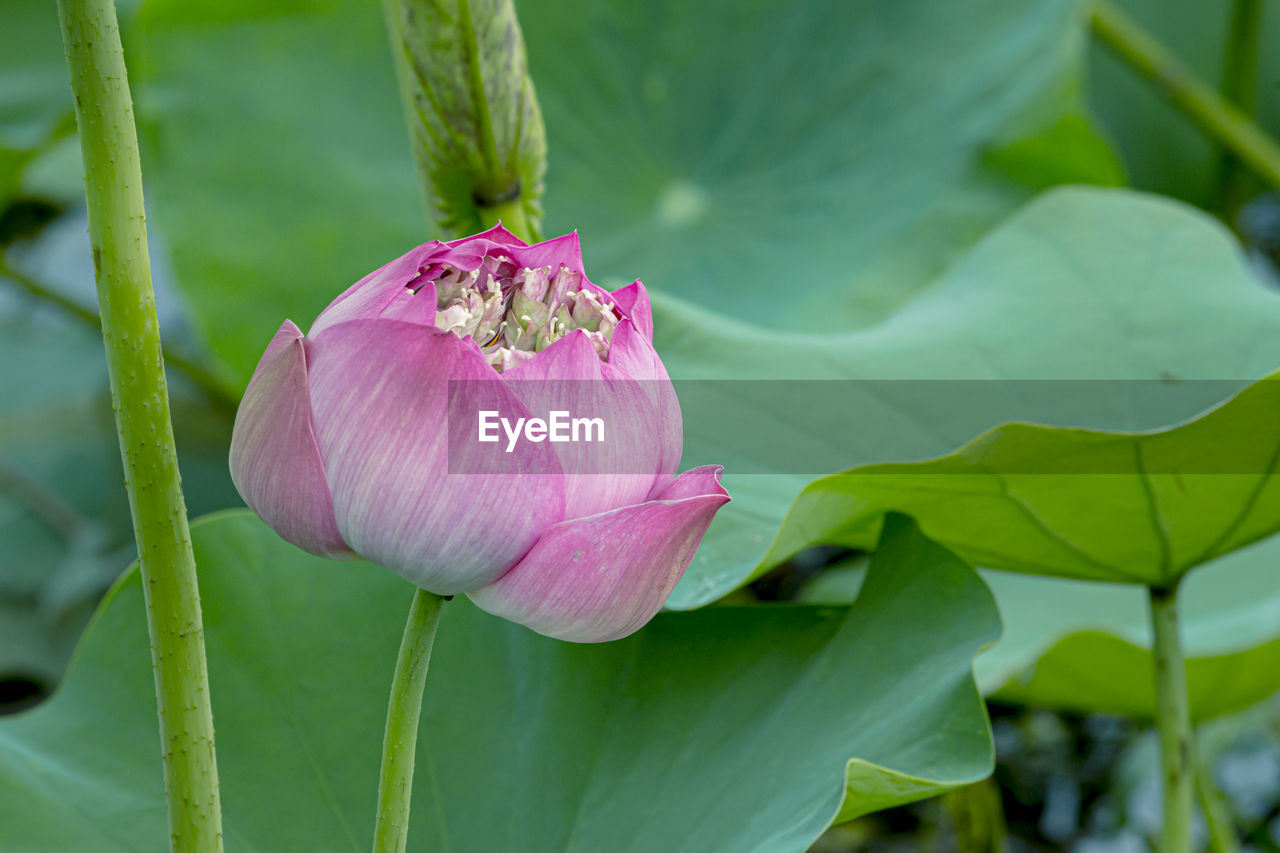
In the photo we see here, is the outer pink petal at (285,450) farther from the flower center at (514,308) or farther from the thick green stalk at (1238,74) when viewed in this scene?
the thick green stalk at (1238,74)

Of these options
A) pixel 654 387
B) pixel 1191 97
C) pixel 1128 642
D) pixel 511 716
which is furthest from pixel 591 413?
pixel 1191 97

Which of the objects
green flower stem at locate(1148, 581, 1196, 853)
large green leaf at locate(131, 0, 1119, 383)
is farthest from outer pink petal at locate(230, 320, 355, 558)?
large green leaf at locate(131, 0, 1119, 383)

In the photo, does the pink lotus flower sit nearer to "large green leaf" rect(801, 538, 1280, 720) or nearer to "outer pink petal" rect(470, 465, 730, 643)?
"outer pink petal" rect(470, 465, 730, 643)

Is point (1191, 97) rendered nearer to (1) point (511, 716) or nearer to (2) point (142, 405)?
(1) point (511, 716)

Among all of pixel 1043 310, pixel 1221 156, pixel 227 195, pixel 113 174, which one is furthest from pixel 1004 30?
pixel 113 174

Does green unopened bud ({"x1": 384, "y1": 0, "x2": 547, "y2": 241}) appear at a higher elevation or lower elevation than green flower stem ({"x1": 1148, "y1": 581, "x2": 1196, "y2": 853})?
higher

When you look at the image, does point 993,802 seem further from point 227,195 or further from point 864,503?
point 227,195
